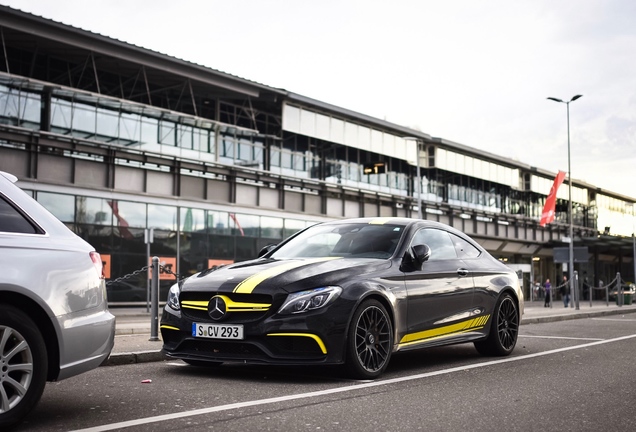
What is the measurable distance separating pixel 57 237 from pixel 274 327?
6.87 ft

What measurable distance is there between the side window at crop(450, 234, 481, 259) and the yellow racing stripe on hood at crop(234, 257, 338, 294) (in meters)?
2.22

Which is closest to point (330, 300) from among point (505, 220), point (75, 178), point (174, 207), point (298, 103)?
point (75, 178)

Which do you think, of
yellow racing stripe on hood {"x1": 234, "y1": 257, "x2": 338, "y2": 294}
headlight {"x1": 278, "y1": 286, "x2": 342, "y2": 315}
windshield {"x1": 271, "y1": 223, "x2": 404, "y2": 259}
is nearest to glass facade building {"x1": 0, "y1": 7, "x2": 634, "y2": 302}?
windshield {"x1": 271, "y1": 223, "x2": 404, "y2": 259}

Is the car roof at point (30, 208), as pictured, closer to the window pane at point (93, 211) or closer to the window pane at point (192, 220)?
the window pane at point (93, 211)

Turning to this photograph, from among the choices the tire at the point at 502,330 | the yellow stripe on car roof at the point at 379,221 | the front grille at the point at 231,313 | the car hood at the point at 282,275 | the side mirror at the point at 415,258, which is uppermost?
the yellow stripe on car roof at the point at 379,221

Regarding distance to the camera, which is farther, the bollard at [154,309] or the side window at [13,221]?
the bollard at [154,309]

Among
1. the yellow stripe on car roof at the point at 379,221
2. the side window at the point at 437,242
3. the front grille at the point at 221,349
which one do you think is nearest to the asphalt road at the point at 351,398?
the front grille at the point at 221,349

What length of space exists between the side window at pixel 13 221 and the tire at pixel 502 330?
565cm

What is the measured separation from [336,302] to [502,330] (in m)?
3.27

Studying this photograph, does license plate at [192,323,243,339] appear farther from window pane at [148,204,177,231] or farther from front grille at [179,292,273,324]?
window pane at [148,204,177,231]

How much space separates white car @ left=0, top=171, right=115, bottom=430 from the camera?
454 cm

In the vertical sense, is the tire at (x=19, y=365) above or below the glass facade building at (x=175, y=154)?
below

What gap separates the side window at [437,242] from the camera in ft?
27.1

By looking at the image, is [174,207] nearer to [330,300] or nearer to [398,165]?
[398,165]
